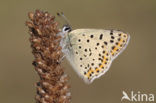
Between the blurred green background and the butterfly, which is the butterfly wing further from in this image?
the blurred green background

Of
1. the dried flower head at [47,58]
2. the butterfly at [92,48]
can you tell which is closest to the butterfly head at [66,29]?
the butterfly at [92,48]

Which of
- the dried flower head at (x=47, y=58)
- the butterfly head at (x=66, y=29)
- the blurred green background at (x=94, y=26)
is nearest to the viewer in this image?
the dried flower head at (x=47, y=58)

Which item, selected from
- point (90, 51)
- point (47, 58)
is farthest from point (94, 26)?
point (47, 58)

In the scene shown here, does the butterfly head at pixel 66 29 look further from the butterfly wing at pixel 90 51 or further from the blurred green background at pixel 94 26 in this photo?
the blurred green background at pixel 94 26

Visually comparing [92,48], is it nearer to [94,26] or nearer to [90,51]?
[90,51]

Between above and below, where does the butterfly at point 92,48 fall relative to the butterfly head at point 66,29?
below

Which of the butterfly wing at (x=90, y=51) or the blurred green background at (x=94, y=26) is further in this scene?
the blurred green background at (x=94, y=26)
